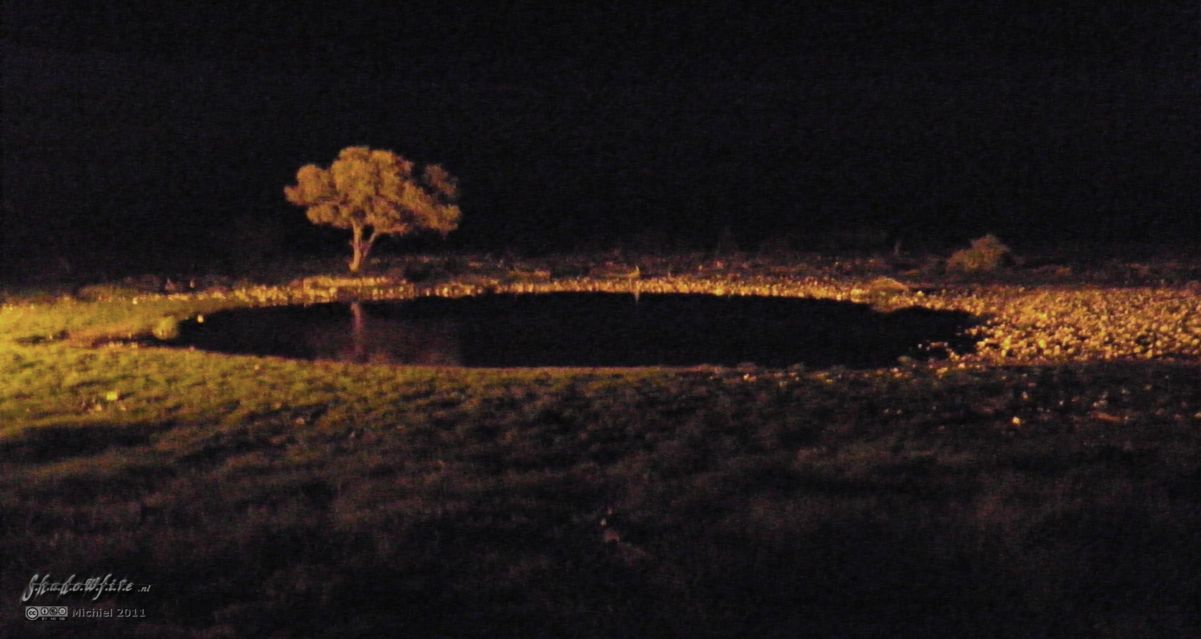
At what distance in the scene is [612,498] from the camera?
8938 mm

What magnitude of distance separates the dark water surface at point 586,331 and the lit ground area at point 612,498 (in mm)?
2646

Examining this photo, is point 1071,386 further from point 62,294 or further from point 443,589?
point 62,294

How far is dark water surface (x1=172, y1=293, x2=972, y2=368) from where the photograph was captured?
20.8 meters

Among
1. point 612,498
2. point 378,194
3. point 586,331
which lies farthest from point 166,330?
point 612,498

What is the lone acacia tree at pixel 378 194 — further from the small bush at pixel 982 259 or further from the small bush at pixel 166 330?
the small bush at pixel 982 259

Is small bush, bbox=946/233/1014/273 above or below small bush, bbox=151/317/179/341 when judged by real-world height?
above

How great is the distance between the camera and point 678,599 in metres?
6.47

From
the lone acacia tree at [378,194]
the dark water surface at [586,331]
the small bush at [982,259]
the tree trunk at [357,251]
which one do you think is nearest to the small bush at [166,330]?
the dark water surface at [586,331]

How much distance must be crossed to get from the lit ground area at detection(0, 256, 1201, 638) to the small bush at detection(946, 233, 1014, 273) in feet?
66.1

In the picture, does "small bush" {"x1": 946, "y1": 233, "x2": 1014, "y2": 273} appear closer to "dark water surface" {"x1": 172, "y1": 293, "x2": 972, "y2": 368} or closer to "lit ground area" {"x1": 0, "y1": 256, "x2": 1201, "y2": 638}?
"dark water surface" {"x1": 172, "y1": 293, "x2": 972, "y2": 368}

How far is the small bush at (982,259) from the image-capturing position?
38.5m

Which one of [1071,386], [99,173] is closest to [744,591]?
[1071,386]

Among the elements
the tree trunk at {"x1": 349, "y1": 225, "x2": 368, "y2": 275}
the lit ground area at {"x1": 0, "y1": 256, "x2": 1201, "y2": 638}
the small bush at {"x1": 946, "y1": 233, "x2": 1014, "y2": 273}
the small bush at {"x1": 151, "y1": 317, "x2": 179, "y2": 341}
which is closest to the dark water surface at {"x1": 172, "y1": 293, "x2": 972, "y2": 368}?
the small bush at {"x1": 151, "y1": 317, "x2": 179, "y2": 341}

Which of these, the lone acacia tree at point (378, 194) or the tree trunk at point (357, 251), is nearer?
the lone acacia tree at point (378, 194)
